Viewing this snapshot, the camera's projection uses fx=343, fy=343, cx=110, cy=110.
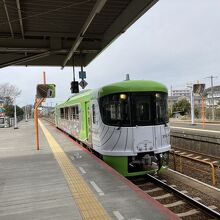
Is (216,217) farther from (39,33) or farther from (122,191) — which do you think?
(39,33)

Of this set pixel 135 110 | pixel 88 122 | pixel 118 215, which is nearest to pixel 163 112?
pixel 135 110

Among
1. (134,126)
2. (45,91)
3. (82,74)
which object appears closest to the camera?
(134,126)

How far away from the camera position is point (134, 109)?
1029 cm

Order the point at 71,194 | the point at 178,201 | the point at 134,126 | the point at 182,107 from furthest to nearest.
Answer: the point at 182,107, the point at 134,126, the point at 178,201, the point at 71,194

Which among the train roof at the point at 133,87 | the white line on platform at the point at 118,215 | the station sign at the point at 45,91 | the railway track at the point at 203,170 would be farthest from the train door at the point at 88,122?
the white line on platform at the point at 118,215

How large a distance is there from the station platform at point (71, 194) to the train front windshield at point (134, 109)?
4.86 ft

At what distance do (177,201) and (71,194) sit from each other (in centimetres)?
290

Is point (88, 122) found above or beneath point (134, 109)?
beneath

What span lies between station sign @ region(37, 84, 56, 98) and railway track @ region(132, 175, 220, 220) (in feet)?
18.1

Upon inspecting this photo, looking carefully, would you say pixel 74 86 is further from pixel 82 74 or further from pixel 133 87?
pixel 133 87

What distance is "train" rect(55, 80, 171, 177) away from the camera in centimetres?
1012

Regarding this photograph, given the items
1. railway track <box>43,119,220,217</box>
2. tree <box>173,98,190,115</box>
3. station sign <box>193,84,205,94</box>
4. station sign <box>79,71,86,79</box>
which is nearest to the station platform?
railway track <box>43,119,220,217</box>

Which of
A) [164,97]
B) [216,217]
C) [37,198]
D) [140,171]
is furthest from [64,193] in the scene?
[164,97]

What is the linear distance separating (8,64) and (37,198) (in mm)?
8096
